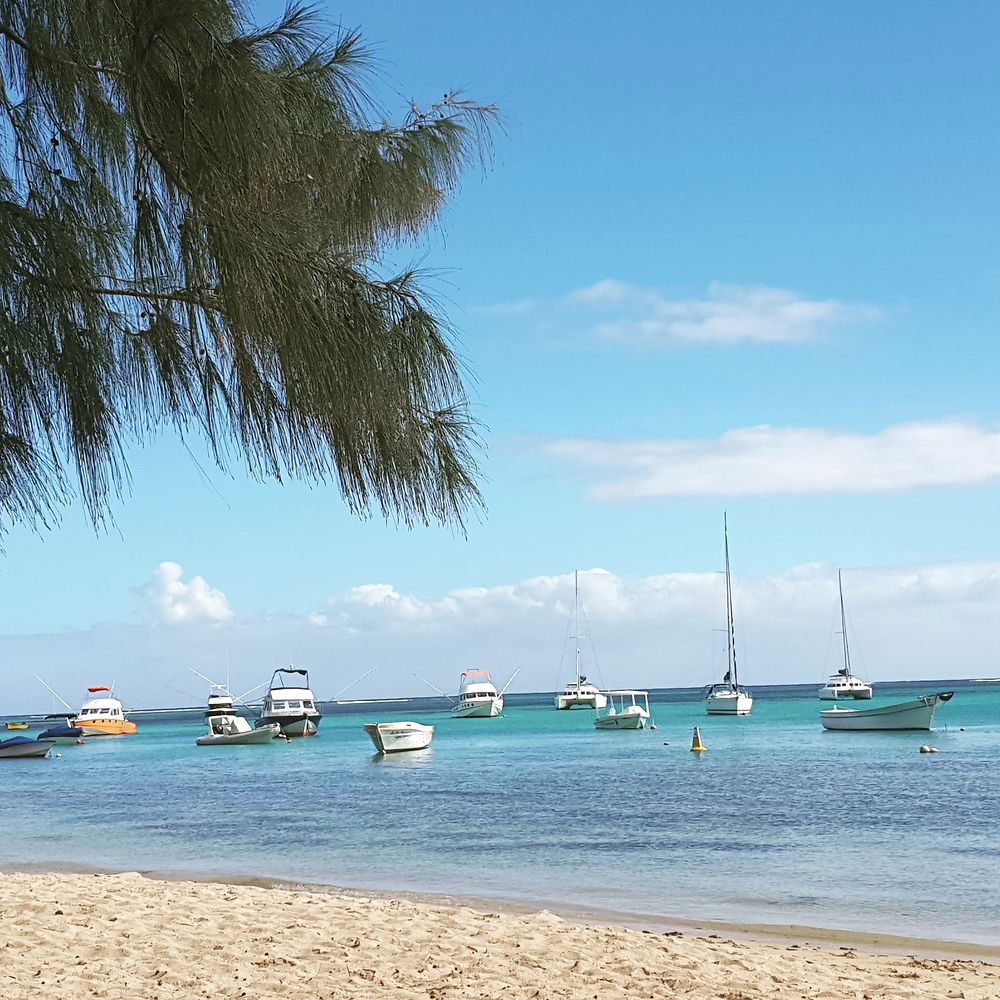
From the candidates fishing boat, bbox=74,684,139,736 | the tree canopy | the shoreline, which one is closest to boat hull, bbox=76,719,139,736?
fishing boat, bbox=74,684,139,736

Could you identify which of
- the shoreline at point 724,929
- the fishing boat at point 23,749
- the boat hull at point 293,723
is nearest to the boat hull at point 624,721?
the boat hull at point 293,723

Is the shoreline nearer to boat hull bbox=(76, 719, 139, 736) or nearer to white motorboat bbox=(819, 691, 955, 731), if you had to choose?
white motorboat bbox=(819, 691, 955, 731)

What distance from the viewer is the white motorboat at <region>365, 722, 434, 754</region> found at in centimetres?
5044

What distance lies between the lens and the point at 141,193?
3727 mm

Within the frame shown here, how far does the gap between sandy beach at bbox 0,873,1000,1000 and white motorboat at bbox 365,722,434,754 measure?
38188 millimetres

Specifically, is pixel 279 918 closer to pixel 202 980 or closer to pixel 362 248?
pixel 202 980

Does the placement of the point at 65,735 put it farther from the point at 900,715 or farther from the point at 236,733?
the point at 900,715

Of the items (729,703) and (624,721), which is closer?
(624,721)

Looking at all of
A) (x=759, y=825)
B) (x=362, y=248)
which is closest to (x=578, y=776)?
(x=759, y=825)

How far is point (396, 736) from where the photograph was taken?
5088 cm

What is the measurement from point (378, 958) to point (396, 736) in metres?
42.1

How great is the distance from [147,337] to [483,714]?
3946 inches

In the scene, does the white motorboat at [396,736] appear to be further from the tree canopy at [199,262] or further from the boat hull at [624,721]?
the tree canopy at [199,262]

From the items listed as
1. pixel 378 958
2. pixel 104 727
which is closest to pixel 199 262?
pixel 378 958
